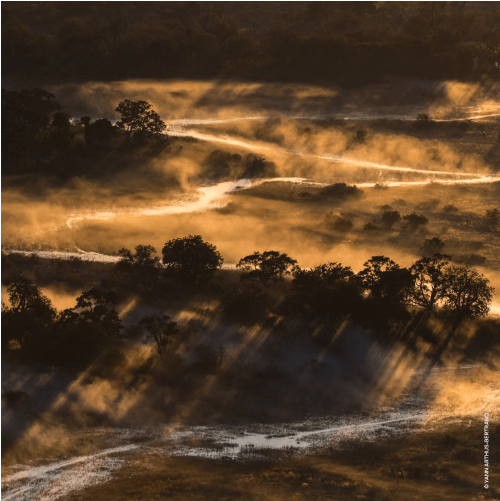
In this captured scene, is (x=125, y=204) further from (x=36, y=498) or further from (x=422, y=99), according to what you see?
(x=422, y=99)

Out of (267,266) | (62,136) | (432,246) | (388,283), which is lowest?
(388,283)

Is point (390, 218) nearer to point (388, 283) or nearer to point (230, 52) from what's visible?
point (388, 283)

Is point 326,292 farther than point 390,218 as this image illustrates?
No

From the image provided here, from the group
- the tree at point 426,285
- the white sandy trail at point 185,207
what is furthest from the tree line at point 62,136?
the tree at point 426,285

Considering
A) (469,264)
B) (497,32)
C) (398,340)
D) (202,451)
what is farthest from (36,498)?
(497,32)

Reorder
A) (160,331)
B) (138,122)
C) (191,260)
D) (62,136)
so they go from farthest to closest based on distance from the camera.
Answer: (138,122) < (62,136) < (191,260) < (160,331)

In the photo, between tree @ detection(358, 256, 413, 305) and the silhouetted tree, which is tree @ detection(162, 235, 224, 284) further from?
the silhouetted tree

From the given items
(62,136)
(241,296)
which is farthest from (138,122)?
(241,296)

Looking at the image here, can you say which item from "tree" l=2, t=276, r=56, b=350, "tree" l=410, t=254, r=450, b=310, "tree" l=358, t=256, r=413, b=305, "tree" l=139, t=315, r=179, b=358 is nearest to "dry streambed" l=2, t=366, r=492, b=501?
"tree" l=139, t=315, r=179, b=358
